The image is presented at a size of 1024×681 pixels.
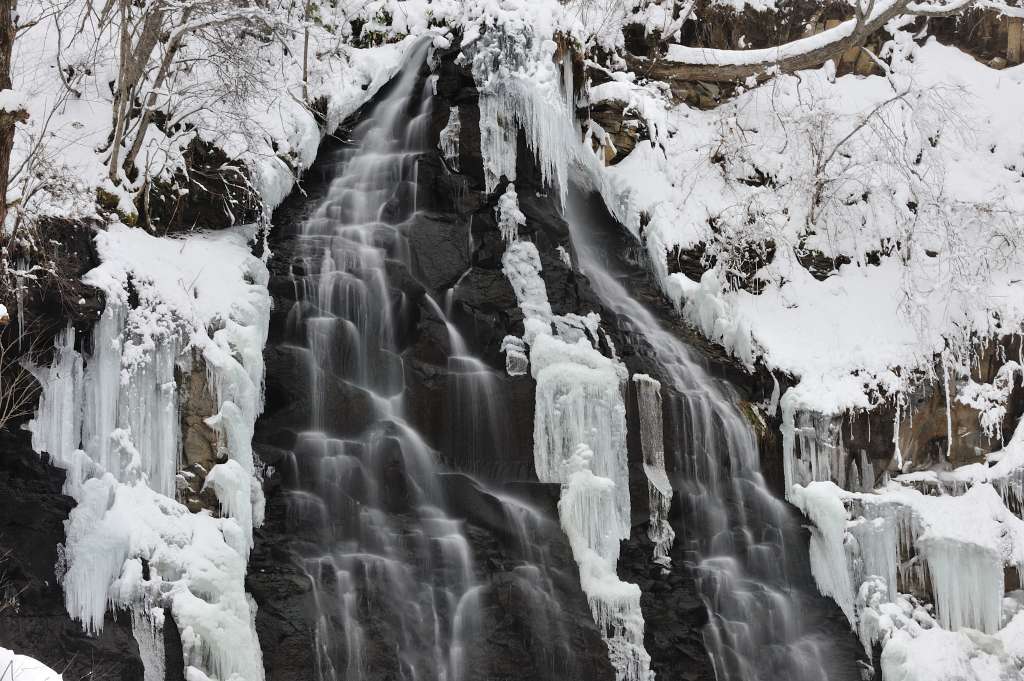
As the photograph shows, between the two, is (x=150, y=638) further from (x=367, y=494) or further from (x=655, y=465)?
(x=655, y=465)

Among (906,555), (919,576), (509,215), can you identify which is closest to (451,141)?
(509,215)

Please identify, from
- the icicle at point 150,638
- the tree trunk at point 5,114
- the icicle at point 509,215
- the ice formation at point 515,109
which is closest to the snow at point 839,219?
the ice formation at point 515,109

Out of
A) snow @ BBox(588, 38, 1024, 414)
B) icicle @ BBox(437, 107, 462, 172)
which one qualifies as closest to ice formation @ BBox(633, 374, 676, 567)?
snow @ BBox(588, 38, 1024, 414)

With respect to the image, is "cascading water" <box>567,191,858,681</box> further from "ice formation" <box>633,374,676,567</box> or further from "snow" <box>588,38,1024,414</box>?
"snow" <box>588,38,1024,414</box>

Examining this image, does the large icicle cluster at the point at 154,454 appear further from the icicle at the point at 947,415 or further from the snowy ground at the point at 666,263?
the icicle at the point at 947,415

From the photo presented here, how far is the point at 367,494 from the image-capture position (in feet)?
27.6

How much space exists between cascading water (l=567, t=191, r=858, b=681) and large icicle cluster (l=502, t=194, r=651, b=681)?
0.71 metres

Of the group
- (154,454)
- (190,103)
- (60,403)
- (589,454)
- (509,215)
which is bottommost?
(589,454)

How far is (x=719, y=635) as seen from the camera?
888 centimetres

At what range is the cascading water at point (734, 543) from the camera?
893cm

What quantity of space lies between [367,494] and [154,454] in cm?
171

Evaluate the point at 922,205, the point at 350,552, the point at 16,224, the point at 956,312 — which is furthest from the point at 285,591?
the point at 922,205

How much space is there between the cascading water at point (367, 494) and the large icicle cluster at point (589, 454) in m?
0.95

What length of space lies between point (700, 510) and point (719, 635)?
3.51 feet
